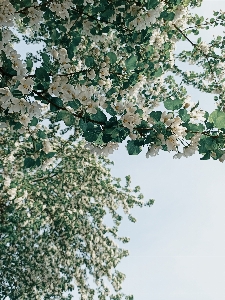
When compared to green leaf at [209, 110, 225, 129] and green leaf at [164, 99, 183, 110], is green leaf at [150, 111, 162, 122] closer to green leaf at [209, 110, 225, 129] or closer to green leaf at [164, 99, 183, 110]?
green leaf at [164, 99, 183, 110]

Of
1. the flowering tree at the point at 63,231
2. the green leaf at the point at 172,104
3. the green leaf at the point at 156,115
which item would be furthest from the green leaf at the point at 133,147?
the flowering tree at the point at 63,231

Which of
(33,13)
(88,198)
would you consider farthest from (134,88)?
(88,198)

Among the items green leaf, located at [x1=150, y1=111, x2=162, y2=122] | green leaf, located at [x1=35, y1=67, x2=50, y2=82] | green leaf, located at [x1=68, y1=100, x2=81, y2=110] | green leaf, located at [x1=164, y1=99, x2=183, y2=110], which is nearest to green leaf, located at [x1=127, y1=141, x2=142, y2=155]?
green leaf, located at [x1=150, y1=111, x2=162, y2=122]

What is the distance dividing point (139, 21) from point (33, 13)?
44.2 inches

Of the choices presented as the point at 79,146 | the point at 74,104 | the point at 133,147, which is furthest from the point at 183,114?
the point at 79,146

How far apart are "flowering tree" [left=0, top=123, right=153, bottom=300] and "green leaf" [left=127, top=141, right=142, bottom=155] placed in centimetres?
536

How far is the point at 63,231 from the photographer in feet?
26.5

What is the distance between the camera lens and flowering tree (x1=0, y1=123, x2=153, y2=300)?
7.89 metres

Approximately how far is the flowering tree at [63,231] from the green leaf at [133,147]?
536 cm

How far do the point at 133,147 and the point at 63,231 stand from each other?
6.07m

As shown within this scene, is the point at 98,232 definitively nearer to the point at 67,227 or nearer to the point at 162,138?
the point at 67,227

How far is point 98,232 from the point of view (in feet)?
27.7

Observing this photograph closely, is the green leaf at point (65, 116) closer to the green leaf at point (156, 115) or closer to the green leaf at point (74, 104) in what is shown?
the green leaf at point (74, 104)

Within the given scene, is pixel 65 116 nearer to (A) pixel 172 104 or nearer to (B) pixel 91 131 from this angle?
(B) pixel 91 131
